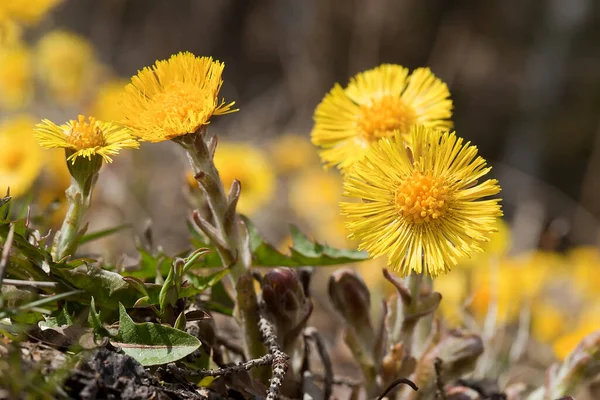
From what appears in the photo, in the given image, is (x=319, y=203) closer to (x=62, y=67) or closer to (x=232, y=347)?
(x=62, y=67)

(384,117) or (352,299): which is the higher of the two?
(384,117)

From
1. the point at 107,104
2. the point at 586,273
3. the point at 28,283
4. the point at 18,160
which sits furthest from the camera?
the point at 586,273

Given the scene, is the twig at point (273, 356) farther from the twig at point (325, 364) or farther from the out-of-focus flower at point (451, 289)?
the out-of-focus flower at point (451, 289)

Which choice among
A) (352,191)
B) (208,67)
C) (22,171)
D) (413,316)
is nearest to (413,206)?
(352,191)

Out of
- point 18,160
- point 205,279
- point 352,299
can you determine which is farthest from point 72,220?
point 18,160

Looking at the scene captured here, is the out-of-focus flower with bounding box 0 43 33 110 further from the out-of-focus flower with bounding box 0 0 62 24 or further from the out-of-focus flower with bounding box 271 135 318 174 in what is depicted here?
the out-of-focus flower with bounding box 271 135 318 174

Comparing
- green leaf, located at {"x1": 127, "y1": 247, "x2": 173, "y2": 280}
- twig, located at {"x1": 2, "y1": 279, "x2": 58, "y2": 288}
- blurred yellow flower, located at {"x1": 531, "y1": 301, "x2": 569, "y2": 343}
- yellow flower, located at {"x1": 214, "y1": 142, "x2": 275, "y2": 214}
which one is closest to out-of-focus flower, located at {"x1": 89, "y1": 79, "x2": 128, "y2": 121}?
yellow flower, located at {"x1": 214, "y1": 142, "x2": 275, "y2": 214}
